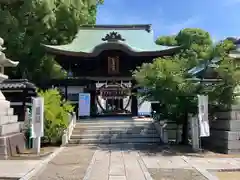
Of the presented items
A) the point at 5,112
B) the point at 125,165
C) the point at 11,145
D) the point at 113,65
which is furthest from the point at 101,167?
the point at 113,65

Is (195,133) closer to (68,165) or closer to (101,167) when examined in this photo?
(101,167)

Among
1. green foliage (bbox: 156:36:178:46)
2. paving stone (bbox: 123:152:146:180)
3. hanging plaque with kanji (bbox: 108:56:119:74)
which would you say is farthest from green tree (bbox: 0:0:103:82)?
green foliage (bbox: 156:36:178:46)

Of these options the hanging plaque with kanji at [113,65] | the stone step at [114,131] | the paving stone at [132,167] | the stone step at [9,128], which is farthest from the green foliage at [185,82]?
the hanging plaque with kanji at [113,65]

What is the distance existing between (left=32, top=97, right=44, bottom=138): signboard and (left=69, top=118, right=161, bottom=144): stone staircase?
304 cm

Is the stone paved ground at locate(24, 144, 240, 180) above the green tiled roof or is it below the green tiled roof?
below

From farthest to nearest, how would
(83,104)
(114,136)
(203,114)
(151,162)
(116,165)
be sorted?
(83,104), (114,136), (203,114), (151,162), (116,165)

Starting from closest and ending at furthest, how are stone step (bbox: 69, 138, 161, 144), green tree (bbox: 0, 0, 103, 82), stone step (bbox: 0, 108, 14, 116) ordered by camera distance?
stone step (bbox: 0, 108, 14, 116)
stone step (bbox: 69, 138, 161, 144)
green tree (bbox: 0, 0, 103, 82)

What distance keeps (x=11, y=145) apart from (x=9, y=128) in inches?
33.9

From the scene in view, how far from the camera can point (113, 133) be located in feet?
55.2

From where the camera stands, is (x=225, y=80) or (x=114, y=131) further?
(x=114, y=131)

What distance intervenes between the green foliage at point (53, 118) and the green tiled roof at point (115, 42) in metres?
7.91

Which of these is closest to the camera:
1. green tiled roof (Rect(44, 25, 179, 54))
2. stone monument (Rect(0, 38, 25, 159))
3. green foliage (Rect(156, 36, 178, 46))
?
stone monument (Rect(0, 38, 25, 159))

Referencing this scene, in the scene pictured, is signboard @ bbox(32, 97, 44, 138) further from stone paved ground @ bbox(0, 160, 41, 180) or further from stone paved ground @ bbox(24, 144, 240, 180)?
stone paved ground @ bbox(0, 160, 41, 180)

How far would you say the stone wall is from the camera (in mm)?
12602
